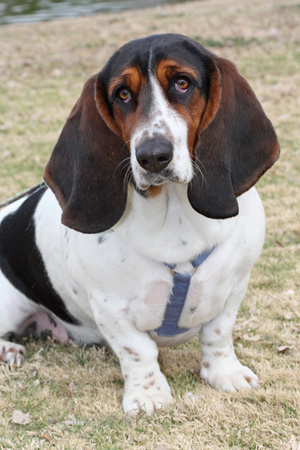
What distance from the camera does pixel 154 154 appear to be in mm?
2828

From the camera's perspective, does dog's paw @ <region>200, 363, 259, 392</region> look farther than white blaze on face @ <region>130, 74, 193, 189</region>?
Yes

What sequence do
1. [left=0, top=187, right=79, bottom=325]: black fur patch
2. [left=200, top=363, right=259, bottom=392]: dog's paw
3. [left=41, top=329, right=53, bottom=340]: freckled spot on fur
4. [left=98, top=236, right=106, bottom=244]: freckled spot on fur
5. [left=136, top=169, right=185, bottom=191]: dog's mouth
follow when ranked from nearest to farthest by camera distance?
1. [left=136, top=169, right=185, bottom=191]: dog's mouth
2. [left=98, top=236, right=106, bottom=244]: freckled spot on fur
3. [left=200, top=363, right=259, bottom=392]: dog's paw
4. [left=0, top=187, right=79, bottom=325]: black fur patch
5. [left=41, top=329, right=53, bottom=340]: freckled spot on fur

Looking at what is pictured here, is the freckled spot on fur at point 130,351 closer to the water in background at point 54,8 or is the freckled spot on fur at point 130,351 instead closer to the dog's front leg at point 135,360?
the dog's front leg at point 135,360

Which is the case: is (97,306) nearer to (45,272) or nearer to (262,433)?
(45,272)

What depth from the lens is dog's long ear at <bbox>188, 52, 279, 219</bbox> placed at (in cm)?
315

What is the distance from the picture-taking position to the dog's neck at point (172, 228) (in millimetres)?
3402

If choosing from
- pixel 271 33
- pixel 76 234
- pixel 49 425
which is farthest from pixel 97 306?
pixel 271 33

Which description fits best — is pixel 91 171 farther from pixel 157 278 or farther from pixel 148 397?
pixel 148 397

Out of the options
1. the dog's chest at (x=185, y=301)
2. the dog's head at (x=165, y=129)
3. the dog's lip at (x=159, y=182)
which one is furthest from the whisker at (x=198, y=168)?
the dog's chest at (x=185, y=301)

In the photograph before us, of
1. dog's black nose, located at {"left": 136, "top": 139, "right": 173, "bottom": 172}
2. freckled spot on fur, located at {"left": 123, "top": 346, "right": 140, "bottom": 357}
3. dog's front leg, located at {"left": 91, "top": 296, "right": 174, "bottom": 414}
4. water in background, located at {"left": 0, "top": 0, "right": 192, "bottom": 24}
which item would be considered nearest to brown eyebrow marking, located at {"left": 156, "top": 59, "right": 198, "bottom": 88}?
dog's black nose, located at {"left": 136, "top": 139, "right": 173, "bottom": 172}

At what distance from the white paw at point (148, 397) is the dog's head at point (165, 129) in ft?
3.19

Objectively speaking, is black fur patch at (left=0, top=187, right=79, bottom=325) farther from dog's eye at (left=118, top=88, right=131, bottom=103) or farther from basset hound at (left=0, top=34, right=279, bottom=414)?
dog's eye at (left=118, top=88, right=131, bottom=103)

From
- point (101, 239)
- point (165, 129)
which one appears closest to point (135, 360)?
point (101, 239)

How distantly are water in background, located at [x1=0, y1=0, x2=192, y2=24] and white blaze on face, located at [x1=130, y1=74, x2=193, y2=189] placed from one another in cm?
2036
